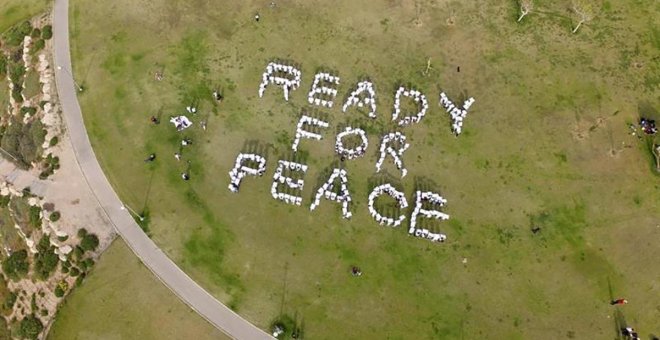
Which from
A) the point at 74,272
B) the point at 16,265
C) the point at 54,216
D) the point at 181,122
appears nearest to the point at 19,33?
Answer: the point at 181,122

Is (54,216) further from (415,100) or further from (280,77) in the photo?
(415,100)

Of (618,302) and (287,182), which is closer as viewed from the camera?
(618,302)

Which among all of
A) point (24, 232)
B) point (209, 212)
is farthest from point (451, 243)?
point (24, 232)

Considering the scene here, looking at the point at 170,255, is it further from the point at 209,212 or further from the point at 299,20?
the point at 299,20

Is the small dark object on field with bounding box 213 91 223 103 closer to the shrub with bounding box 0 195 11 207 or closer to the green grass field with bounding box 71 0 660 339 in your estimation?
the green grass field with bounding box 71 0 660 339


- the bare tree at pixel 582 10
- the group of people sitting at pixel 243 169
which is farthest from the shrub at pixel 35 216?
the bare tree at pixel 582 10

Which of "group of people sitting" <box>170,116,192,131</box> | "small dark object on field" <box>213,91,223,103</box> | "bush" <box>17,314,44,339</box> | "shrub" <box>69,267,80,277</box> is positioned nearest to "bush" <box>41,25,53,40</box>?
"group of people sitting" <box>170,116,192,131</box>

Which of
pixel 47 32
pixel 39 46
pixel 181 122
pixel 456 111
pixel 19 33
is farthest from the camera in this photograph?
pixel 19 33
